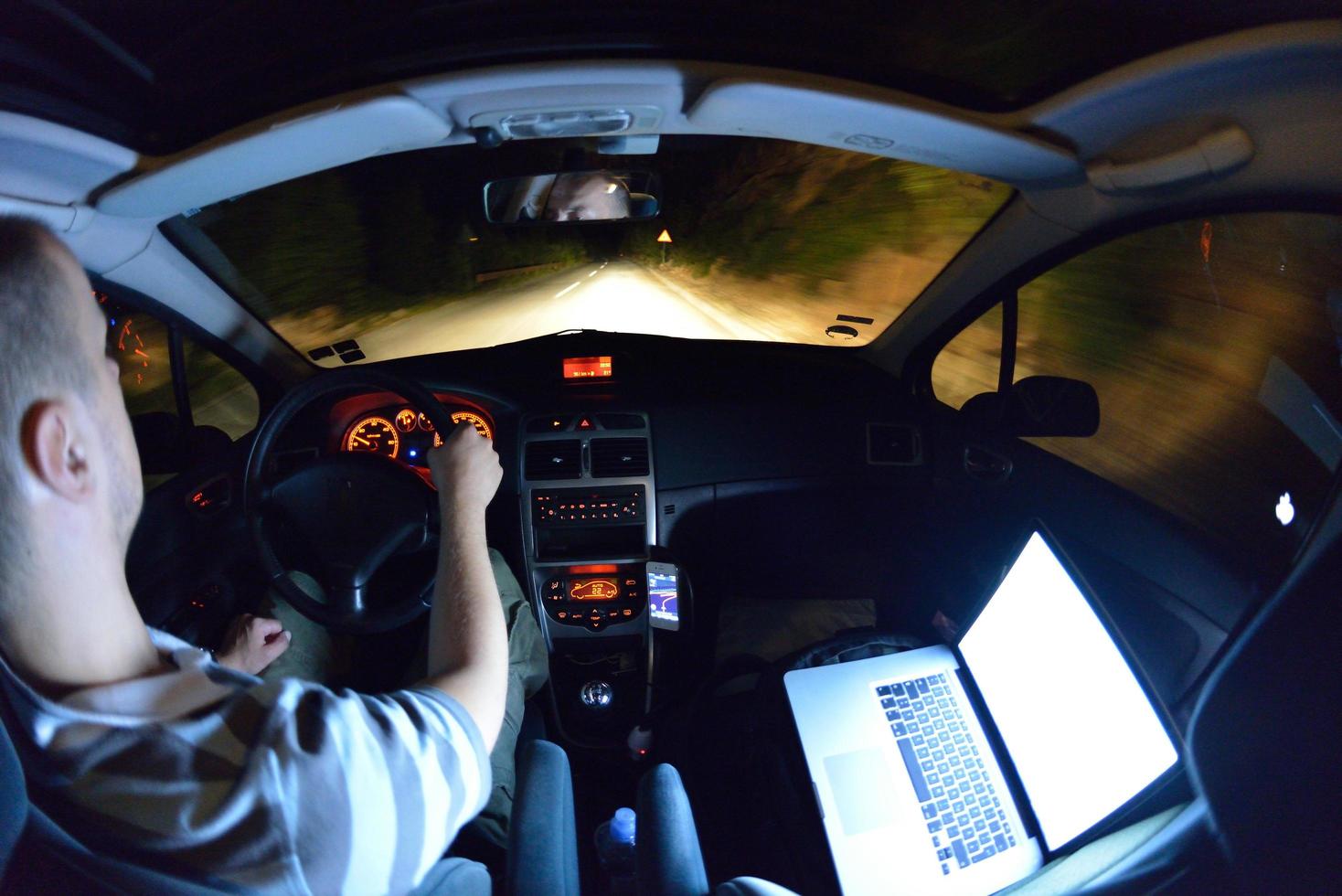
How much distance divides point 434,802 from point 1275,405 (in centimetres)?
270

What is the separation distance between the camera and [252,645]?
6.15ft

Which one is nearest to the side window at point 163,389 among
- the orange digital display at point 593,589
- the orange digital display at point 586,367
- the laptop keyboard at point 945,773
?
the orange digital display at point 586,367

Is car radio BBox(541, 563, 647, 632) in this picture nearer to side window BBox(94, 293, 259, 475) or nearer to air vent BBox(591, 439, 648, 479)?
air vent BBox(591, 439, 648, 479)

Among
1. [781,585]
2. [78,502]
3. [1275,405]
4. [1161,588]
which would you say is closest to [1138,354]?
[1275,405]

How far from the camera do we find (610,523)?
270cm

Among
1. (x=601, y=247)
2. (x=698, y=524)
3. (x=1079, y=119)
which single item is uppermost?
(x=601, y=247)

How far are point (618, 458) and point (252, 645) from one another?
1357 mm

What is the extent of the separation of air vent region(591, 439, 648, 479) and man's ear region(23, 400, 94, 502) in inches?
73.3

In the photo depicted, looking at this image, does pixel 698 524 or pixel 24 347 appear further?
pixel 698 524

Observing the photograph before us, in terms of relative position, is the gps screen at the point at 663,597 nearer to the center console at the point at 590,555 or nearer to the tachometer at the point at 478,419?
the center console at the point at 590,555

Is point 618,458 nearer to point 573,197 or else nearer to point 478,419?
point 478,419

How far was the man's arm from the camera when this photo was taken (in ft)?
3.48

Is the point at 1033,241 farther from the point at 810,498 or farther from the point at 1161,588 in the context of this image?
the point at 810,498

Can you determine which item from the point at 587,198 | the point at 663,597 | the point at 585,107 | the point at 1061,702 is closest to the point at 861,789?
the point at 1061,702
